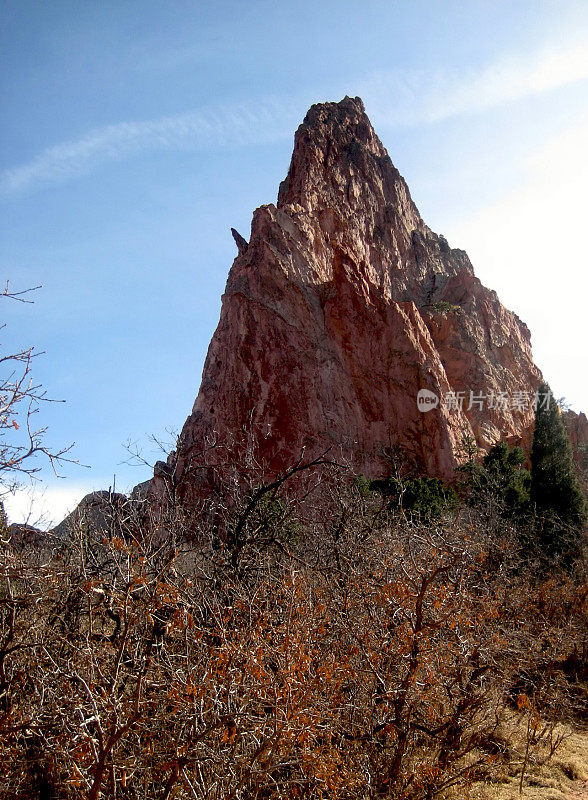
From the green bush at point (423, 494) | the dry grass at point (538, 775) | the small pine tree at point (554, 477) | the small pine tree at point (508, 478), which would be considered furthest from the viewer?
the small pine tree at point (554, 477)

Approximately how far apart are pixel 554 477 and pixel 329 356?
1302cm

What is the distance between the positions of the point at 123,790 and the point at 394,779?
2338 millimetres

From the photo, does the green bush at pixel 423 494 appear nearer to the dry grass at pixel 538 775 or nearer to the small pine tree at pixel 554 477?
the small pine tree at pixel 554 477

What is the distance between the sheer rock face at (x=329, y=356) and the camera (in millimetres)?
29562

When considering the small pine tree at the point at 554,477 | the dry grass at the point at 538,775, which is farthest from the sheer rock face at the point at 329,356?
the dry grass at the point at 538,775

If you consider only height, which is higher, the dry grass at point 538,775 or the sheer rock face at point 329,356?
the sheer rock face at point 329,356

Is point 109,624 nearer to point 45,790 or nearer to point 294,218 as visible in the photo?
point 45,790

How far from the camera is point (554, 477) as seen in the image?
23609 mm

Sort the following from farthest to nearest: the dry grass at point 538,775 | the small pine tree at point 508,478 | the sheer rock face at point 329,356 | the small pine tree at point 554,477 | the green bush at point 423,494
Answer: the sheer rock face at point 329,356
the small pine tree at point 554,477
the small pine tree at point 508,478
the green bush at point 423,494
the dry grass at point 538,775

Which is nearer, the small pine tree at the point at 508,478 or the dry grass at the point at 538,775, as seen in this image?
the dry grass at the point at 538,775

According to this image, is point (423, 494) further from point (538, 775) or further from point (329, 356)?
point (538, 775)

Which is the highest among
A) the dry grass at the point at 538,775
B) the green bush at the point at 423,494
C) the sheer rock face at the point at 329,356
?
the sheer rock face at the point at 329,356

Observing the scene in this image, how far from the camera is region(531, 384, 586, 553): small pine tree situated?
21.4 m

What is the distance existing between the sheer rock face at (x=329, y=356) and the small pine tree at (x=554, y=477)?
4.51 m
